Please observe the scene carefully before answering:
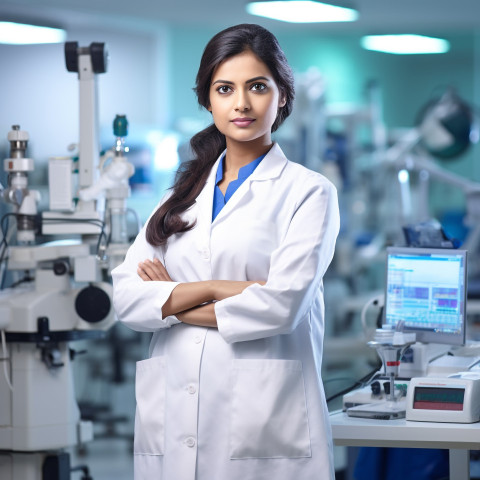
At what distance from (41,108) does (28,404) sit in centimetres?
508

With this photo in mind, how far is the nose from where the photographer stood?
1.84 meters

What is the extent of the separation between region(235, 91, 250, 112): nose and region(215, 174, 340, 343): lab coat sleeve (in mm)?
235

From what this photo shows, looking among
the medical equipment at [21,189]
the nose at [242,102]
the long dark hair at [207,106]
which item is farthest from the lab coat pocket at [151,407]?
the medical equipment at [21,189]

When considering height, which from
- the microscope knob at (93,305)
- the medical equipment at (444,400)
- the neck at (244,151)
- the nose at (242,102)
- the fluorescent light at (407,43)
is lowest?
the medical equipment at (444,400)

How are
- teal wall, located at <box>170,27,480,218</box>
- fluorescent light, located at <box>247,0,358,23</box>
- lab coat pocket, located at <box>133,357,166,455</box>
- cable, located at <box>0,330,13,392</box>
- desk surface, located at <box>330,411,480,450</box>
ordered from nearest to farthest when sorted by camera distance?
lab coat pocket, located at <box>133,357,166,455</box>
desk surface, located at <box>330,411,480,450</box>
cable, located at <box>0,330,13,392</box>
fluorescent light, located at <box>247,0,358,23</box>
teal wall, located at <box>170,27,480,218</box>

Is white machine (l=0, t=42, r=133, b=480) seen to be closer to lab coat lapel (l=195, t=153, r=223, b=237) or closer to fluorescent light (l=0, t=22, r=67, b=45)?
lab coat lapel (l=195, t=153, r=223, b=237)

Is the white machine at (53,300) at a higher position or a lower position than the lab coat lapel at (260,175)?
lower

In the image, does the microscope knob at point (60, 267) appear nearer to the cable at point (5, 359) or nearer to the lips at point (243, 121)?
the cable at point (5, 359)

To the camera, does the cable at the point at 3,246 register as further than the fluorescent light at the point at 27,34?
No

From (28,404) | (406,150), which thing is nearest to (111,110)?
(406,150)

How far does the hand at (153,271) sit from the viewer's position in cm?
194

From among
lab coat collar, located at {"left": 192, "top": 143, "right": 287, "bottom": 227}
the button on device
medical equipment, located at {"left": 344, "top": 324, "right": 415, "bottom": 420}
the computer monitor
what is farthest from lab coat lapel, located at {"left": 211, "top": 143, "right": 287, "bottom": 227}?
the computer monitor

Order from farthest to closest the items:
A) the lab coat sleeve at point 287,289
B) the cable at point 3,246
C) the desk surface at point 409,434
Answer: the cable at point 3,246, the desk surface at point 409,434, the lab coat sleeve at point 287,289

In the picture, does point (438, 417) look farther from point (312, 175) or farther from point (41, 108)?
point (41, 108)
